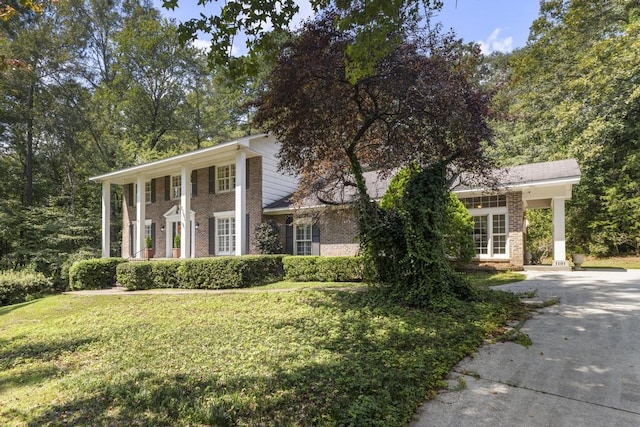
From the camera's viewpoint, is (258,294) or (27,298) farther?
(27,298)

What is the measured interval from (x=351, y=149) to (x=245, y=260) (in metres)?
5.48

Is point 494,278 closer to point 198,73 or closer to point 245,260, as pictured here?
point 245,260

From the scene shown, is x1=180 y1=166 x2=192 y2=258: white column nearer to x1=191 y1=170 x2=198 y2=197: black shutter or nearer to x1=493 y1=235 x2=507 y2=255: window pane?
x1=191 y1=170 x2=198 y2=197: black shutter

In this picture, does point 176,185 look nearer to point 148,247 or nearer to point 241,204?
point 148,247

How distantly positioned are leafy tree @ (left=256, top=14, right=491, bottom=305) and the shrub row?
4.65 metres

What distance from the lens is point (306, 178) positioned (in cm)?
905

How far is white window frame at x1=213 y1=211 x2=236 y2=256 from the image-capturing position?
16.5 metres

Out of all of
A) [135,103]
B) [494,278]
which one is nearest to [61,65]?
[135,103]

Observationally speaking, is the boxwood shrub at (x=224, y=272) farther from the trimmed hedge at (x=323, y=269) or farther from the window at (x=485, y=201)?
the window at (x=485, y=201)

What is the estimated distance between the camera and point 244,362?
13.1 feet

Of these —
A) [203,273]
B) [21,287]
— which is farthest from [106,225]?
[203,273]

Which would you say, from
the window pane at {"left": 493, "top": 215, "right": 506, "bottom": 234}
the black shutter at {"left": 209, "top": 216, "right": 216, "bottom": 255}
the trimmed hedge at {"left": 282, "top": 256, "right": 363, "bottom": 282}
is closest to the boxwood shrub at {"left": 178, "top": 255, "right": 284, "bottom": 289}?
the trimmed hedge at {"left": 282, "top": 256, "right": 363, "bottom": 282}

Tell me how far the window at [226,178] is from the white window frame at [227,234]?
1.25m

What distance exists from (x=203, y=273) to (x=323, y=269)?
3.87 m
